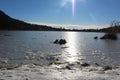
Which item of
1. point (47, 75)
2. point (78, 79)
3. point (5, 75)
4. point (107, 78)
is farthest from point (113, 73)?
point (5, 75)

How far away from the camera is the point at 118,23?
6712cm

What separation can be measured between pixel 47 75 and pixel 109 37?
62437mm

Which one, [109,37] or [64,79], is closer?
[64,79]

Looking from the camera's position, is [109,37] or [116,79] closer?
[116,79]

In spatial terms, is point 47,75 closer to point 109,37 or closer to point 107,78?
point 107,78

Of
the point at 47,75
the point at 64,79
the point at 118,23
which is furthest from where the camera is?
the point at 118,23

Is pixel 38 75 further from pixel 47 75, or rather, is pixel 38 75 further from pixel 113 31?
pixel 113 31

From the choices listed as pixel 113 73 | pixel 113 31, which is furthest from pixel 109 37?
pixel 113 73

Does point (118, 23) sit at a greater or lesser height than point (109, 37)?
greater

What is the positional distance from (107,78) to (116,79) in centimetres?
45

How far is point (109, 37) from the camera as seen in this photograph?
7112cm

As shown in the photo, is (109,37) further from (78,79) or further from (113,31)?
(78,79)

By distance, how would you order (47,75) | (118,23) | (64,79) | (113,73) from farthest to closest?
1. (118,23)
2. (113,73)
3. (47,75)
4. (64,79)

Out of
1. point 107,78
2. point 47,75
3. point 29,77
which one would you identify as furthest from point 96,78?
point 29,77
